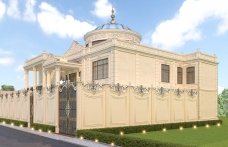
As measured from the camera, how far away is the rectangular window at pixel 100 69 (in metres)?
36.5

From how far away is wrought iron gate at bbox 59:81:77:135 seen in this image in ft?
73.3

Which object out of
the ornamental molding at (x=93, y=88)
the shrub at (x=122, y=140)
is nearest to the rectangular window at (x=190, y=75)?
the ornamental molding at (x=93, y=88)

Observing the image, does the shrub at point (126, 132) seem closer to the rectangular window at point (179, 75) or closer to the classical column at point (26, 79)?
the rectangular window at point (179, 75)

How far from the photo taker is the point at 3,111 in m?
41.4

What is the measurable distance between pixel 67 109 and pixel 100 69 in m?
14.7

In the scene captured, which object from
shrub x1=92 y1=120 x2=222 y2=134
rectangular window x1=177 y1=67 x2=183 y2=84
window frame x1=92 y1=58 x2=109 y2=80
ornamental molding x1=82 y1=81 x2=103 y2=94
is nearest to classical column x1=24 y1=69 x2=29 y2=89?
window frame x1=92 y1=58 x2=109 y2=80

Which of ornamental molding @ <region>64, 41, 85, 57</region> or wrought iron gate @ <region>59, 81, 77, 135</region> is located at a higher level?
ornamental molding @ <region>64, 41, 85, 57</region>

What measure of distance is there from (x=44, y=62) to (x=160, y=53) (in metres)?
16.7

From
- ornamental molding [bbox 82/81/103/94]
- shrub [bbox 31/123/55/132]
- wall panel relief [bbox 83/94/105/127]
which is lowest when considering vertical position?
shrub [bbox 31/123/55/132]

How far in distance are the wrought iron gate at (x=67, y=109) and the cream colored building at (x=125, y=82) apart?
31 cm

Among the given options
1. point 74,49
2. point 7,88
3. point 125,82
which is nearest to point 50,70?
point 74,49

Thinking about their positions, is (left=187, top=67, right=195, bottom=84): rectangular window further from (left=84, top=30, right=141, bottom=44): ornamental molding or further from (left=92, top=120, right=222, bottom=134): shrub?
(left=92, top=120, right=222, bottom=134): shrub

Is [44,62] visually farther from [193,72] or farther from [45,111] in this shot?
[193,72]

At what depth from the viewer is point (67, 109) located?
75.8ft
